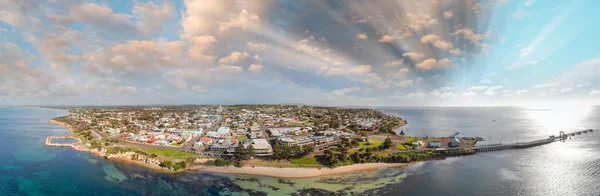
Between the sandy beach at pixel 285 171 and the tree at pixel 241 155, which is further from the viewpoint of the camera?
the tree at pixel 241 155

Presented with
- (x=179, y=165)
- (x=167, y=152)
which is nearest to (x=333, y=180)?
(x=179, y=165)

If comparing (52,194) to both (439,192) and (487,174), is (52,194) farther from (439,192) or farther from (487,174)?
(487,174)

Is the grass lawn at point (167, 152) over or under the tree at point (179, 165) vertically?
over

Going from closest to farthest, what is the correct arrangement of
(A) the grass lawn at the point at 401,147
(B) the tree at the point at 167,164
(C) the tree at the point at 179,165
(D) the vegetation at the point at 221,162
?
(C) the tree at the point at 179,165
(B) the tree at the point at 167,164
(D) the vegetation at the point at 221,162
(A) the grass lawn at the point at 401,147

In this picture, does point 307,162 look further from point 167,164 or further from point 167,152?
point 167,152

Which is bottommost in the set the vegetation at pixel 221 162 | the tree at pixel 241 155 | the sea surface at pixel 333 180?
the sea surface at pixel 333 180

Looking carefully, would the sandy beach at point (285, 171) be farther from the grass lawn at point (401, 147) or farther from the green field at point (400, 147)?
the green field at point (400, 147)

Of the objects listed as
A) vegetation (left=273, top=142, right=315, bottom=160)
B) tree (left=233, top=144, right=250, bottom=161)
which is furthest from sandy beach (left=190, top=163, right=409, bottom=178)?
vegetation (left=273, top=142, right=315, bottom=160)

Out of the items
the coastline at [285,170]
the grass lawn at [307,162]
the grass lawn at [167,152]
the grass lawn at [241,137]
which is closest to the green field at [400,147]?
the coastline at [285,170]

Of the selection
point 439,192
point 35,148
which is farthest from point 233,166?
point 35,148
